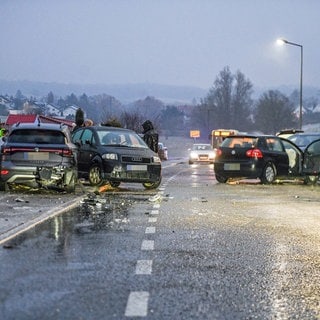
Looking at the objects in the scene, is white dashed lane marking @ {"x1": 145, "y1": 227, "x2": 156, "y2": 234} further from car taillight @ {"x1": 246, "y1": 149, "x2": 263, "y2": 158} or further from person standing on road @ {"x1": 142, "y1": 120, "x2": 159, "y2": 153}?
person standing on road @ {"x1": 142, "y1": 120, "x2": 159, "y2": 153}

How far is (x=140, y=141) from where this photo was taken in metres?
17.0

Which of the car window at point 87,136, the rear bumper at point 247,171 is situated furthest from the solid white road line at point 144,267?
the rear bumper at point 247,171

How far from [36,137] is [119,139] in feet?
9.77

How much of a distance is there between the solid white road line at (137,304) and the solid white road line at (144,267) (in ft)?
2.66

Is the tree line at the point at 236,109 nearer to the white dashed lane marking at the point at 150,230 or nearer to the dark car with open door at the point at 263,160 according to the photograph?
the dark car with open door at the point at 263,160

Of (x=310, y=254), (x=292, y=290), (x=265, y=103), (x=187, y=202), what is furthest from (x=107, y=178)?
(x=265, y=103)

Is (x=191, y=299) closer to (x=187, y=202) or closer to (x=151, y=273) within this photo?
(x=151, y=273)

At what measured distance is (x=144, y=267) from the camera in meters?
6.41

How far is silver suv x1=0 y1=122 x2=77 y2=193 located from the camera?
Answer: 13555mm

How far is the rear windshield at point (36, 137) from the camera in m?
14.0

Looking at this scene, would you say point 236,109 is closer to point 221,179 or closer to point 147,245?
point 221,179

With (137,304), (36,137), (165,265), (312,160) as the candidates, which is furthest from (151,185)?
(137,304)

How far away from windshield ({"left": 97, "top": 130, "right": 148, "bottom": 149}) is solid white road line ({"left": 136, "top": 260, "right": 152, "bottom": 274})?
9615mm

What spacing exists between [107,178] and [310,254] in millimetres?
8592
